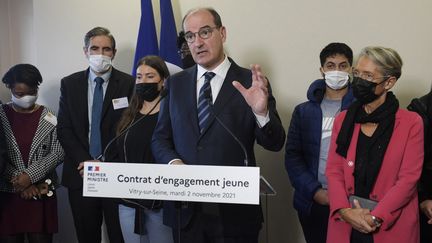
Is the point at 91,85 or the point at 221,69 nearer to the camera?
the point at 221,69

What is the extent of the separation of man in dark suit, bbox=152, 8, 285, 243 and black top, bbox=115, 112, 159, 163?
0.33 m

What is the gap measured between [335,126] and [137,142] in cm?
104

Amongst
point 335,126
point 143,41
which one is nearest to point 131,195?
point 335,126

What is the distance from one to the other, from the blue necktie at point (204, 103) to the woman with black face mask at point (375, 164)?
2.17ft

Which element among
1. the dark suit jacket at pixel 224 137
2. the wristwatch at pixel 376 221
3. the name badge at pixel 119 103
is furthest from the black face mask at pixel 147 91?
the wristwatch at pixel 376 221

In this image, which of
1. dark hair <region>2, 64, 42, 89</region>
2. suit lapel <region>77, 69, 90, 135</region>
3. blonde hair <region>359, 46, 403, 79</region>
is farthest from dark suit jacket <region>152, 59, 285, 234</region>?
dark hair <region>2, 64, 42, 89</region>

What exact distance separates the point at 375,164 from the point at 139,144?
1.19 meters

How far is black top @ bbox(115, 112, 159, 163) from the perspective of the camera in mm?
2230

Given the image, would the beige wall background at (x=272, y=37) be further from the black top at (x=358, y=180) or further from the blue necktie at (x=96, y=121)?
the black top at (x=358, y=180)

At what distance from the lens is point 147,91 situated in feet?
7.68

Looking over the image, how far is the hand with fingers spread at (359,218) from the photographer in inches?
69.0

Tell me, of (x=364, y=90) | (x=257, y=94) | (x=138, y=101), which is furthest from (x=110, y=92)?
(x=364, y=90)

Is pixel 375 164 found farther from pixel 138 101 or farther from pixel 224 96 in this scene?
pixel 138 101

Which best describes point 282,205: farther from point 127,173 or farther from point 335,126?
point 127,173
